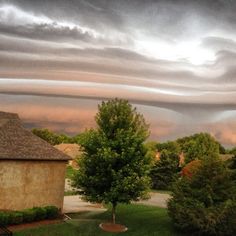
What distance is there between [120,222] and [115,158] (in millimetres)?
5787

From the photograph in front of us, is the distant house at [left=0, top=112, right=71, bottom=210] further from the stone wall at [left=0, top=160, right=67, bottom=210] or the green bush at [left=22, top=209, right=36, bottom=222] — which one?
the green bush at [left=22, top=209, right=36, bottom=222]

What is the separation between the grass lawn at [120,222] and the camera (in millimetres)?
27453

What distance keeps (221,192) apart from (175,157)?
1523 inches

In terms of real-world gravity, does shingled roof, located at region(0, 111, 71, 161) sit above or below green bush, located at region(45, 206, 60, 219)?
above

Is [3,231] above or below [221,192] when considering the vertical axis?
below

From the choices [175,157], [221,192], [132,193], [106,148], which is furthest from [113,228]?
[175,157]

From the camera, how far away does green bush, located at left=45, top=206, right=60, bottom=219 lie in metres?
30.6

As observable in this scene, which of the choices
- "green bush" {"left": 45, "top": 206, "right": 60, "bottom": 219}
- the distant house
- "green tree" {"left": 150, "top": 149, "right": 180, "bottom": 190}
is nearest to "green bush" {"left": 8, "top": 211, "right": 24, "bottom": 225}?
the distant house

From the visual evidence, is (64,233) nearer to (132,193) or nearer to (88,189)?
(88,189)

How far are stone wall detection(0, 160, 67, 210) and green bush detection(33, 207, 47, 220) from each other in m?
1.23

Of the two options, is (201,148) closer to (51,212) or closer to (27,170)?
(51,212)

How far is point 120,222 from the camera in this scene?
30406 millimetres

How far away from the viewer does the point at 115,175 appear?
27.1 meters

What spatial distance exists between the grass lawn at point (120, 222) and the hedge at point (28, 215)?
138 cm
